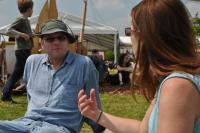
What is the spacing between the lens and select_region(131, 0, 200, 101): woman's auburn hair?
7.17 feet

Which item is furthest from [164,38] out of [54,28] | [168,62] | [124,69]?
[124,69]

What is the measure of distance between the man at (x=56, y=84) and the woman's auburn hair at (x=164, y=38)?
5.23ft

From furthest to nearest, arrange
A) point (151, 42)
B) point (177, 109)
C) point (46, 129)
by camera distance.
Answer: point (46, 129) → point (151, 42) → point (177, 109)

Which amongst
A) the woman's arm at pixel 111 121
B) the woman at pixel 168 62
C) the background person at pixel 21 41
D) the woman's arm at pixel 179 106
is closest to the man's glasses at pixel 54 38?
the woman's arm at pixel 111 121

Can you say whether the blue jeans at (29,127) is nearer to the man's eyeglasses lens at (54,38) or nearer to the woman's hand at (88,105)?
the man's eyeglasses lens at (54,38)

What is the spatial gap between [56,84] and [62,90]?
0.22ft

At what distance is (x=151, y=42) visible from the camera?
86.5 inches

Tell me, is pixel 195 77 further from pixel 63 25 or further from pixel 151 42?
pixel 63 25

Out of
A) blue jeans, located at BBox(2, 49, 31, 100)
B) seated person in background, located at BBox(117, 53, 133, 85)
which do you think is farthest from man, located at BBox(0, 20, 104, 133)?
seated person in background, located at BBox(117, 53, 133, 85)

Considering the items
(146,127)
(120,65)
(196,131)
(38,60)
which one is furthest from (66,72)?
(120,65)

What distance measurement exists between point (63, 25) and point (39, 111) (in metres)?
0.68

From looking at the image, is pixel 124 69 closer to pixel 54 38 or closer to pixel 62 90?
pixel 54 38

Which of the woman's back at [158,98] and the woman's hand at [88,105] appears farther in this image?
the woman's hand at [88,105]

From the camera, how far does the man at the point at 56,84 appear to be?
3818mm
